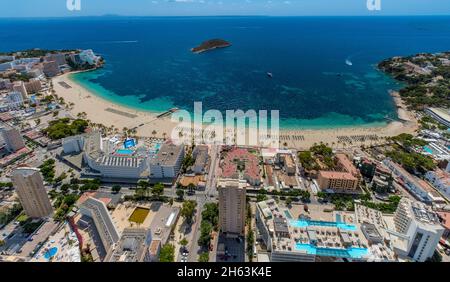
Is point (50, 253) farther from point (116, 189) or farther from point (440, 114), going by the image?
point (440, 114)

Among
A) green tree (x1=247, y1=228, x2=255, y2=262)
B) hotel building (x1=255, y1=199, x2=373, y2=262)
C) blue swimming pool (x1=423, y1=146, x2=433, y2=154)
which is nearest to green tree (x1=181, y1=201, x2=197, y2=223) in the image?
green tree (x1=247, y1=228, x2=255, y2=262)

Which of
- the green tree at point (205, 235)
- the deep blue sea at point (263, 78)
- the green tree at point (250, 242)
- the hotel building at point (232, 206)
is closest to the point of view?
the green tree at point (250, 242)

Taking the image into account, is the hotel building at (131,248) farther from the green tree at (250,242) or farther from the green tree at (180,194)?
the green tree at (180,194)

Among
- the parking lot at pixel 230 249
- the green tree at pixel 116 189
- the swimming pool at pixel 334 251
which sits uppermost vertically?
the swimming pool at pixel 334 251

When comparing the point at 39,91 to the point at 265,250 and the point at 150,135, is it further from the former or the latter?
the point at 265,250

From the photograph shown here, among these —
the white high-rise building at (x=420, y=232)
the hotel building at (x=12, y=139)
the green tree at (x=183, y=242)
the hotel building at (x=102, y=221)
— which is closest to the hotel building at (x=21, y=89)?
the hotel building at (x=12, y=139)

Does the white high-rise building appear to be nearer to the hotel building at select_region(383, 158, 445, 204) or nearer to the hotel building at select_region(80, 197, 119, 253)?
the hotel building at select_region(383, 158, 445, 204)
